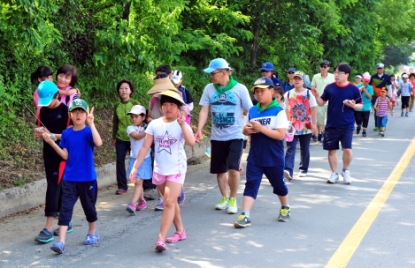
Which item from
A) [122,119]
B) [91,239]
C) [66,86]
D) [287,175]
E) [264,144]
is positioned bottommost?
[91,239]

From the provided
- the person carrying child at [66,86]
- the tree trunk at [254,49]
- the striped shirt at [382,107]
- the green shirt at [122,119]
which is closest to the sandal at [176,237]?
the person carrying child at [66,86]

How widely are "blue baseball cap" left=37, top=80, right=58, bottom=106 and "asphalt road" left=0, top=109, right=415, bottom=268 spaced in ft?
4.79

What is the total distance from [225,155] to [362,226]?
6.20ft

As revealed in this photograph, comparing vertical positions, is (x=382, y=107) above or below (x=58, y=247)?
above

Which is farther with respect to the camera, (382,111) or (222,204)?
(382,111)

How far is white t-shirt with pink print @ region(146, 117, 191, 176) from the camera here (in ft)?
20.9

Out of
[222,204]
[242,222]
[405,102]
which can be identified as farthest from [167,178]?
[405,102]

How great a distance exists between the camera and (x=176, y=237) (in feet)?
21.7

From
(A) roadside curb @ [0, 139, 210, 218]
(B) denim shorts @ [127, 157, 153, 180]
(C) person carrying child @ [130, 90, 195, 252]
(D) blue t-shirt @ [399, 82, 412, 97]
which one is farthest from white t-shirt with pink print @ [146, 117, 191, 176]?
(D) blue t-shirt @ [399, 82, 412, 97]

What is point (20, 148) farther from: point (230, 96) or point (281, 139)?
point (281, 139)

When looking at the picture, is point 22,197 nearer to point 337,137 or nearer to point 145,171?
point 145,171

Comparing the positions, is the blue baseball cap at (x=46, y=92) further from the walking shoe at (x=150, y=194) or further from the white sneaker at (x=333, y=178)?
the white sneaker at (x=333, y=178)

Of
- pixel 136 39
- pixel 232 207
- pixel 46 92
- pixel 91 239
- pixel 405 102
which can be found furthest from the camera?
pixel 405 102

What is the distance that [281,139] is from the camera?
7.23 m
